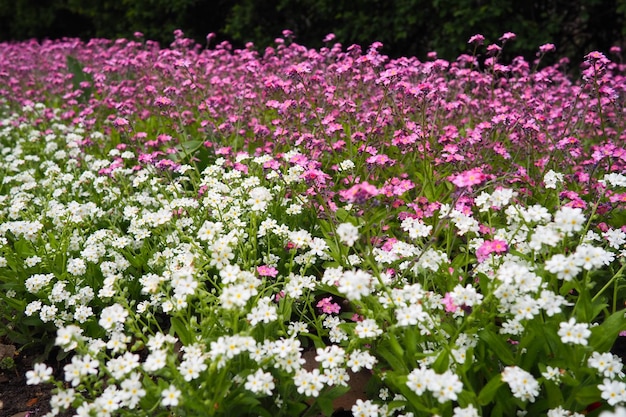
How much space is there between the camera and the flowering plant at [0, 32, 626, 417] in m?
2.08

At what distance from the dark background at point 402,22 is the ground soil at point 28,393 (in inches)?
176

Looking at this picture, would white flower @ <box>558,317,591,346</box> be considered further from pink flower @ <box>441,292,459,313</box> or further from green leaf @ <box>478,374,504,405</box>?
pink flower @ <box>441,292,459,313</box>

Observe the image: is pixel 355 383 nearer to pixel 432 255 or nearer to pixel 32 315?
pixel 432 255

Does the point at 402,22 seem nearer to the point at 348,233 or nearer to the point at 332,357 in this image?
the point at 348,233

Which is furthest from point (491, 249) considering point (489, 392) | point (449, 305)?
point (489, 392)

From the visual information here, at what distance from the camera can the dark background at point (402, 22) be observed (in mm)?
7168

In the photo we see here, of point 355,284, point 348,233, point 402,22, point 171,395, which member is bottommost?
point 171,395

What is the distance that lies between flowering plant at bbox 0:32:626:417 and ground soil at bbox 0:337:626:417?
1.8 inches

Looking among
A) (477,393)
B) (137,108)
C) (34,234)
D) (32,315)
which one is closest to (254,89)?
(137,108)

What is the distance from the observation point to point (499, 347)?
220 cm

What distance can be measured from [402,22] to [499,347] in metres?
6.43

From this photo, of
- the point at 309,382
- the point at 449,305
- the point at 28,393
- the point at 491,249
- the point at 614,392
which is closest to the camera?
the point at 614,392

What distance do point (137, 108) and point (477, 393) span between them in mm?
4547

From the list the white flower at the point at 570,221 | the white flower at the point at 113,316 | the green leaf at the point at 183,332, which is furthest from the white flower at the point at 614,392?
the white flower at the point at 113,316
